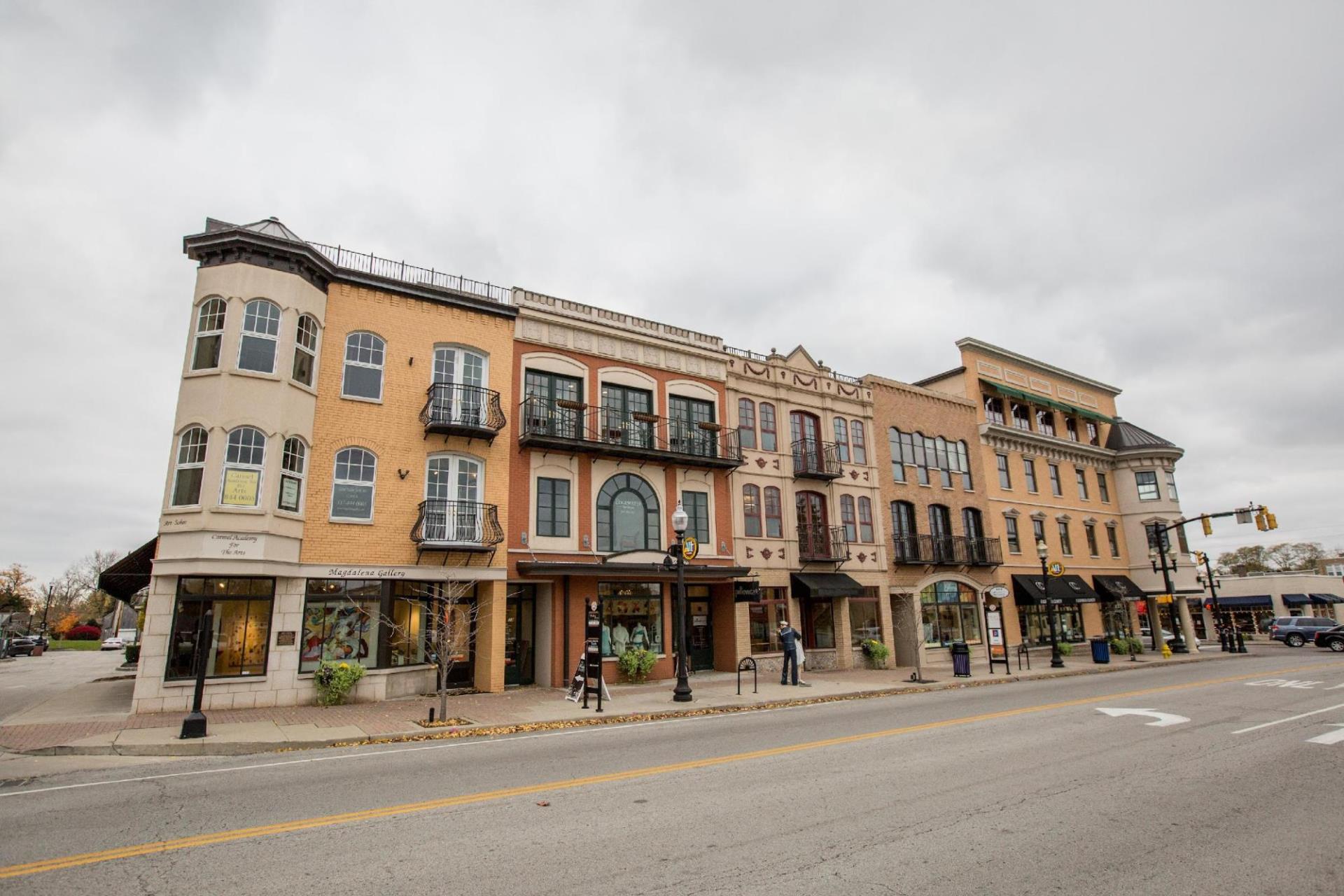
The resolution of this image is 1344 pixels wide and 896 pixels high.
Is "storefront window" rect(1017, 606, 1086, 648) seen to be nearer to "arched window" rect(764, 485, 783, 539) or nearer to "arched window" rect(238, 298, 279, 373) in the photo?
"arched window" rect(764, 485, 783, 539)

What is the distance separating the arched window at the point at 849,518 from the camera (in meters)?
26.5

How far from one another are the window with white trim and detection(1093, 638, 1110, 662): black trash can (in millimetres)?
28457

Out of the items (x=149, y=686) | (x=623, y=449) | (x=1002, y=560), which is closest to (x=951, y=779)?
(x=623, y=449)

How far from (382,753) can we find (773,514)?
16.7 m

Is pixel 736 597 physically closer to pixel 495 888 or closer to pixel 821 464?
pixel 821 464

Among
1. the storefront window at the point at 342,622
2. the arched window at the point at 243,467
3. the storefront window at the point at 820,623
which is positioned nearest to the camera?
the arched window at the point at 243,467

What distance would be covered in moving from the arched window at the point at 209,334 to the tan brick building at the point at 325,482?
0.15ft

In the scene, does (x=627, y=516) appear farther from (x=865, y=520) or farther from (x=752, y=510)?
(x=865, y=520)

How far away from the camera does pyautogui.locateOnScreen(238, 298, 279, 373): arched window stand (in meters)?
16.5

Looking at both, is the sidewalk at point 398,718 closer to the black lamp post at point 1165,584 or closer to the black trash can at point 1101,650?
the black trash can at point 1101,650

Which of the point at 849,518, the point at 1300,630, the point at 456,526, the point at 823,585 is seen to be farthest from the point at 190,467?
the point at 1300,630

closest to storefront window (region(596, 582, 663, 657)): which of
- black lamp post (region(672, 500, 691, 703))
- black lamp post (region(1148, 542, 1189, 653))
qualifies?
black lamp post (region(672, 500, 691, 703))

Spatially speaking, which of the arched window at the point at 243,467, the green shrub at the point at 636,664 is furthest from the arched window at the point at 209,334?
the green shrub at the point at 636,664

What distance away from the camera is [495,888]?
492 centimetres
